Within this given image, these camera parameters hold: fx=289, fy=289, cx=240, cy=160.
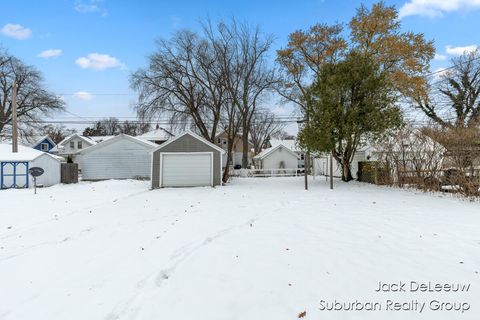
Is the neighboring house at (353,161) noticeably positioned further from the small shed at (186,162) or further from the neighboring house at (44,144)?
the neighboring house at (44,144)

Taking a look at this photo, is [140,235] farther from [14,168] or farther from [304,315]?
[14,168]

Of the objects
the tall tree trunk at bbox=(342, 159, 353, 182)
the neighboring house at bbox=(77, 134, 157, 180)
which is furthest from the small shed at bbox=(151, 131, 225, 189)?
the neighboring house at bbox=(77, 134, 157, 180)

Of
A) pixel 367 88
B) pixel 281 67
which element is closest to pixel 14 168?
pixel 281 67

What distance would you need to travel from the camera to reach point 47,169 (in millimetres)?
18578

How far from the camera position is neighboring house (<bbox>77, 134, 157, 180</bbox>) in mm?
23516

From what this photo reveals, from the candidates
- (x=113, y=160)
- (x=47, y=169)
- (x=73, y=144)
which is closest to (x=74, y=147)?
(x=73, y=144)

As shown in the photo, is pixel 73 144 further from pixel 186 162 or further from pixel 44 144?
pixel 186 162

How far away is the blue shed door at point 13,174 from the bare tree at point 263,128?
30728 mm

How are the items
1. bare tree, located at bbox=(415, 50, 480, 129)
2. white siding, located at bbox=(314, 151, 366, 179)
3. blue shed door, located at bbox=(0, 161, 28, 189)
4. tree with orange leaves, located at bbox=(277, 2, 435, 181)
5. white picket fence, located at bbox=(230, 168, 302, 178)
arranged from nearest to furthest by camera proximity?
tree with orange leaves, located at bbox=(277, 2, 435, 181) < blue shed door, located at bbox=(0, 161, 28, 189) < white siding, located at bbox=(314, 151, 366, 179) < bare tree, located at bbox=(415, 50, 480, 129) < white picket fence, located at bbox=(230, 168, 302, 178)

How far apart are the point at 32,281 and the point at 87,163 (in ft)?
72.8

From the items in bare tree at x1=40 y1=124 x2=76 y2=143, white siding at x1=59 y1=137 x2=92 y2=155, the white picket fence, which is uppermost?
bare tree at x1=40 y1=124 x2=76 y2=143

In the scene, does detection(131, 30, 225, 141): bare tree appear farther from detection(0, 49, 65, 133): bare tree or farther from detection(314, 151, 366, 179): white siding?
detection(0, 49, 65, 133): bare tree

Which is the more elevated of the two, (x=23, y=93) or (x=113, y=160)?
(x=23, y=93)

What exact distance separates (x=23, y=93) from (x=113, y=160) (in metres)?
15.6
